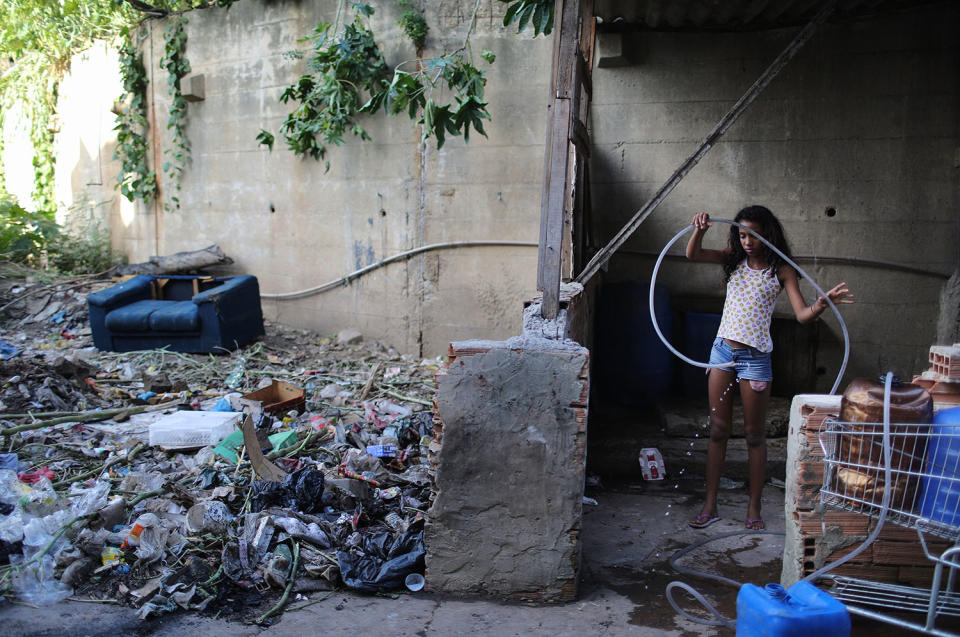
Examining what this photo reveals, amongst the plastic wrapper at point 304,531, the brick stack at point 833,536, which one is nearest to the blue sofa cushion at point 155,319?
the plastic wrapper at point 304,531

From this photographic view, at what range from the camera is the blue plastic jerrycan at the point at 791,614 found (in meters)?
2.14

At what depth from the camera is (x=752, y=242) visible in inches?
149

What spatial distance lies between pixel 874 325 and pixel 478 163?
150 inches

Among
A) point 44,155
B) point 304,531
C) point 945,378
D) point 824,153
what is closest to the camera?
point 945,378

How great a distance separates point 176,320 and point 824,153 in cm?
621

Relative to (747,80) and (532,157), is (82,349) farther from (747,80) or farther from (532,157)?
(747,80)

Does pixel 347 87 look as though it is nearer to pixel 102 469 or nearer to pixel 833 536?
pixel 102 469

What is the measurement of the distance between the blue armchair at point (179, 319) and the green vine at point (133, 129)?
6.97 ft

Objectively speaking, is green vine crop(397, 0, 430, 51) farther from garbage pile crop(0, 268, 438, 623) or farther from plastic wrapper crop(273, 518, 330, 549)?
plastic wrapper crop(273, 518, 330, 549)

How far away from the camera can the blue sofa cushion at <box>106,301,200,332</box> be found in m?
7.11

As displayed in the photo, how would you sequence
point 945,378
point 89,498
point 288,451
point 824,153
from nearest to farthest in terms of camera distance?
point 945,378
point 89,498
point 288,451
point 824,153

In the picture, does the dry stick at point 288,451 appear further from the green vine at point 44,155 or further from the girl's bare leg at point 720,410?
the green vine at point 44,155

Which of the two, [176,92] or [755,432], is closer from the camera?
[755,432]

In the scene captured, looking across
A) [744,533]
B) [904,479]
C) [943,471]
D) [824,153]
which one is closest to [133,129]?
[824,153]
